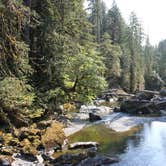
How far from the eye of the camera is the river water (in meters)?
16.9

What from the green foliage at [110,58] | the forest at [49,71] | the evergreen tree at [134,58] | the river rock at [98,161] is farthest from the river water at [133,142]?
the evergreen tree at [134,58]

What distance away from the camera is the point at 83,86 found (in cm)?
2505

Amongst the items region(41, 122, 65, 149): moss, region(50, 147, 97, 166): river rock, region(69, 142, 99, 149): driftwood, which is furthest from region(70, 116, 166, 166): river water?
region(41, 122, 65, 149): moss

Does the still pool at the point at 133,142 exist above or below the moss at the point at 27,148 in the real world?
below

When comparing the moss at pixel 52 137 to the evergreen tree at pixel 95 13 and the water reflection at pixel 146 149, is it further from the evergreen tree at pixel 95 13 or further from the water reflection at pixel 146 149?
the evergreen tree at pixel 95 13

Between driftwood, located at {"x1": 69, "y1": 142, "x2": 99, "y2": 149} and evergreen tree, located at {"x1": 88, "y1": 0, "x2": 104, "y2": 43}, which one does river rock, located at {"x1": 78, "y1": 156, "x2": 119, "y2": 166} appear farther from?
evergreen tree, located at {"x1": 88, "y1": 0, "x2": 104, "y2": 43}

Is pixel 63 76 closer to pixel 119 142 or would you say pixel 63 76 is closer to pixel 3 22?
pixel 119 142

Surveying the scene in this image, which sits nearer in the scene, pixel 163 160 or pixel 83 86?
pixel 163 160

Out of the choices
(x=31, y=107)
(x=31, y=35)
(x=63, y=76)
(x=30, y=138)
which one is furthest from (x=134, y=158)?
(x=31, y=35)

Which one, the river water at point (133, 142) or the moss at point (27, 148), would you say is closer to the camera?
the moss at point (27, 148)

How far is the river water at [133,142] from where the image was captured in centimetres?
1688

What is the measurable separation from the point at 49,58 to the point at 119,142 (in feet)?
23.1

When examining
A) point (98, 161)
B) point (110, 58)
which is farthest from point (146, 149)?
point (110, 58)

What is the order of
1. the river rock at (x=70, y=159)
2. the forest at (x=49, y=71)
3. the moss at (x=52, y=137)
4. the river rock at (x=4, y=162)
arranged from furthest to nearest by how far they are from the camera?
the moss at (x=52, y=137) → the forest at (x=49, y=71) → the river rock at (x=70, y=159) → the river rock at (x=4, y=162)
